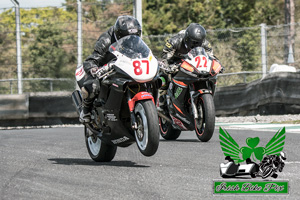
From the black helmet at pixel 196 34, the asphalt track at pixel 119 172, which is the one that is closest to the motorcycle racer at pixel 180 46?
the black helmet at pixel 196 34

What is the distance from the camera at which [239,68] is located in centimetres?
1791

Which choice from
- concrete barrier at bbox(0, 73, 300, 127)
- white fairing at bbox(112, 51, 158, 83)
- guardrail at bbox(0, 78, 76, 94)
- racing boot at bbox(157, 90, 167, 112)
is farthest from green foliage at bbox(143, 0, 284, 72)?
white fairing at bbox(112, 51, 158, 83)

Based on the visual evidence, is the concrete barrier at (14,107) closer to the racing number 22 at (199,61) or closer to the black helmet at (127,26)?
the racing number 22 at (199,61)

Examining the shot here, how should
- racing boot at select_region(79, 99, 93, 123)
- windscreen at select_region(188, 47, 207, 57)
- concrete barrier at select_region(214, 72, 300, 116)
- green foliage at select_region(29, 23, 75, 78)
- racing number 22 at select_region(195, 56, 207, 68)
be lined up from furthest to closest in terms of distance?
green foliage at select_region(29, 23, 75, 78) < concrete barrier at select_region(214, 72, 300, 116) < windscreen at select_region(188, 47, 207, 57) < racing number 22 at select_region(195, 56, 207, 68) < racing boot at select_region(79, 99, 93, 123)

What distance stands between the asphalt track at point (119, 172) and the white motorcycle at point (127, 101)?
0.27m

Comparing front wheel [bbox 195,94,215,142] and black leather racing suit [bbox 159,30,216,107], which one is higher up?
black leather racing suit [bbox 159,30,216,107]

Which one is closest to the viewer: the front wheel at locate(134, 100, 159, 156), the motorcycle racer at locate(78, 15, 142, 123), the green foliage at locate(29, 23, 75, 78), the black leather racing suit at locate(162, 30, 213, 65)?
the front wheel at locate(134, 100, 159, 156)

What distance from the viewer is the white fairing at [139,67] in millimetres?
6578

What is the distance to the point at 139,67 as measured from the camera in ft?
21.7

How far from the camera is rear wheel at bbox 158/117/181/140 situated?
10086 millimetres

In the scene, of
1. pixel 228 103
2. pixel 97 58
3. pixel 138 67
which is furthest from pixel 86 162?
pixel 228 103

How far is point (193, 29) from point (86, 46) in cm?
934

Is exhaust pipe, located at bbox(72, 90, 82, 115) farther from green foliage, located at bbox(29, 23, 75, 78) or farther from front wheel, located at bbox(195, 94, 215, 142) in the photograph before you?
green foliage, located at bbox(29, 23, 75, 78)

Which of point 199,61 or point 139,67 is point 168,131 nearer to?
point 199,61
